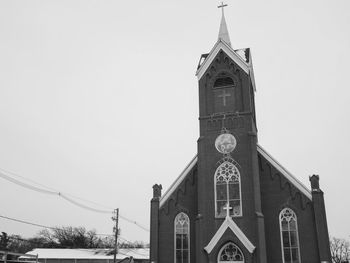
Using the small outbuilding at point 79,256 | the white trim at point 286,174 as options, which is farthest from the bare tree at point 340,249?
the white trim at point 286,174

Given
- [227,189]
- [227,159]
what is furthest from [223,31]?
[227,189]

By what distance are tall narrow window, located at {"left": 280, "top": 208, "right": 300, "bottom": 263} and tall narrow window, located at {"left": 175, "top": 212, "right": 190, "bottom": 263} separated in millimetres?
6332

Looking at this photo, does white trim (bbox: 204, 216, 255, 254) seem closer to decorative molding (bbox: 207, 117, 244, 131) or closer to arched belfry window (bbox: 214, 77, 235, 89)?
decorative molding (bbox: 207, 117, 244, 131)

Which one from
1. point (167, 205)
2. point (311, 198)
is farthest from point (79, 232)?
point (311, 198)

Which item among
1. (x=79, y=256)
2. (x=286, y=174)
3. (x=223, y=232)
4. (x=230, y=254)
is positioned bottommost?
(x=230, y=254)

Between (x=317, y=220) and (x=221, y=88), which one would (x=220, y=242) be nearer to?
(x=317, y=220)

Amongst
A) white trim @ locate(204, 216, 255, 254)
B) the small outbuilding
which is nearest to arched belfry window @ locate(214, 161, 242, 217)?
white trim @ locate(204, 216, 255, 254)

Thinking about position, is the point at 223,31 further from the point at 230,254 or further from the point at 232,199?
the point at 230,254

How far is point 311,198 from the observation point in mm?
26188

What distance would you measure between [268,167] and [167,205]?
7.66 m

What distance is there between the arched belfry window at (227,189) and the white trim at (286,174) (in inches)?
100

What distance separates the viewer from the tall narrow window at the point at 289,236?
25500 mm

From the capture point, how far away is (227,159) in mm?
27859

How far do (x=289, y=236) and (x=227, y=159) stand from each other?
6368mm
